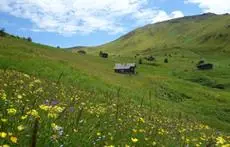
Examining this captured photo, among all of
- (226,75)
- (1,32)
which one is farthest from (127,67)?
(226,75)

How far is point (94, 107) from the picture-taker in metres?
12.8

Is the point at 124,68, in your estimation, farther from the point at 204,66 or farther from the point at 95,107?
the point at 95,107

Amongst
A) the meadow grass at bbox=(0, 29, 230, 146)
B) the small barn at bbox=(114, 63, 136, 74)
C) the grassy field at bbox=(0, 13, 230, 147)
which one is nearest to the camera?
the grassy field at bbox=(0, 13, 230, 147)

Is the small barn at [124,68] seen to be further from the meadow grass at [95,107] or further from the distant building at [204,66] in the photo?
the distant building at [204,66]

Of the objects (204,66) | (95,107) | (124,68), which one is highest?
(95,107)

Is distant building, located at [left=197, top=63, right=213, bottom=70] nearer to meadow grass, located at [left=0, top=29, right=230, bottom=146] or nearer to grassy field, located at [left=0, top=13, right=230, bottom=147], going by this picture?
grassy field, located at [left=0, top=13, right=230, bottom=147]

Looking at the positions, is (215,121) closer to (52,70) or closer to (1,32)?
(52,70)

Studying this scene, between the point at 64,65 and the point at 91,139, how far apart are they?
5066 centimetres

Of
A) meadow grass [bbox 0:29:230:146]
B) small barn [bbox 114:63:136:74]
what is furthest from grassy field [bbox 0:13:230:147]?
small barn [bbox 114:63:136:74]

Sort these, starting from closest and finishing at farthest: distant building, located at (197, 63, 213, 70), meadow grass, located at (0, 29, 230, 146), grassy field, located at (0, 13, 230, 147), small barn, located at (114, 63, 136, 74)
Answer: grassy field, located at (0, 13, 230, 147) → meadow grass, located at (0, 29, 230, 146) → small barn, located at (114, 63, 136, 74) → distant building, located at (197, 63, 213, 70)

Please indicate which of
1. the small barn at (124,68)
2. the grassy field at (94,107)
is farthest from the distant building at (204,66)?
the small barn at (124,68)

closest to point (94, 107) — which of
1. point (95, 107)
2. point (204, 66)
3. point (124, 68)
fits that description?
point (95, 107)

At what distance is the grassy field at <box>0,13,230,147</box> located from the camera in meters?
→ 5.84

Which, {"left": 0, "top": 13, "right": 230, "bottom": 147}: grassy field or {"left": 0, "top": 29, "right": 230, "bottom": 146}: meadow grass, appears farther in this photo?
{"left": 0, "top": 29, "right": 230, "bottom": 146}: meadow grass
